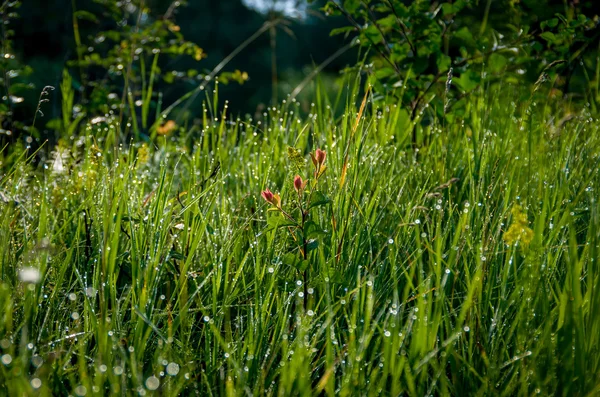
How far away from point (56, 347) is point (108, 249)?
0.90 feet

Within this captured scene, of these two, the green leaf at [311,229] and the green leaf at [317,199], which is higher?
the green leaf at [317,199]

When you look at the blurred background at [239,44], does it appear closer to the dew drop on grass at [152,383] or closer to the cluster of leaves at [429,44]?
the cluster of leaves at [429,44]

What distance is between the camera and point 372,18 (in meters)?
2.99

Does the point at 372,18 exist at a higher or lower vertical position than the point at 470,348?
higher

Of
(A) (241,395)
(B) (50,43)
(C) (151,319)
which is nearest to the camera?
(A) (241,395)

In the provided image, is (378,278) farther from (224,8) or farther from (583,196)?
(224,8)

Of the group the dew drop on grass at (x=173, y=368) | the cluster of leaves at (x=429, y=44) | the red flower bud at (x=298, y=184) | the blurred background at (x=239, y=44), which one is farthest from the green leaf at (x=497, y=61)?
the blurred background at (x=239, y=44)

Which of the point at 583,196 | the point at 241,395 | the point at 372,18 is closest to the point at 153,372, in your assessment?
the point at 241,395

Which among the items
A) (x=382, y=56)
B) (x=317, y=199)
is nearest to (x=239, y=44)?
(x=382, y=56)

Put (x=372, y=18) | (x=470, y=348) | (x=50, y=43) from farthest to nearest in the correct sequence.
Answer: (x=50, y=43) < (x=372, y=18) < (x=470, y=348)

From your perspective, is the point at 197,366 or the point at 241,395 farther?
the point at 197,366

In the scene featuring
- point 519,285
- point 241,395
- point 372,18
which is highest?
point 372,18

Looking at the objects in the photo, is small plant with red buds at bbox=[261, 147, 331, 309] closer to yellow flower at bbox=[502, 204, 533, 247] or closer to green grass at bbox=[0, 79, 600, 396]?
green grass at bbox=[0, 79, 600, 396]

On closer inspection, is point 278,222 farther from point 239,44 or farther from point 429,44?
point 239,44
